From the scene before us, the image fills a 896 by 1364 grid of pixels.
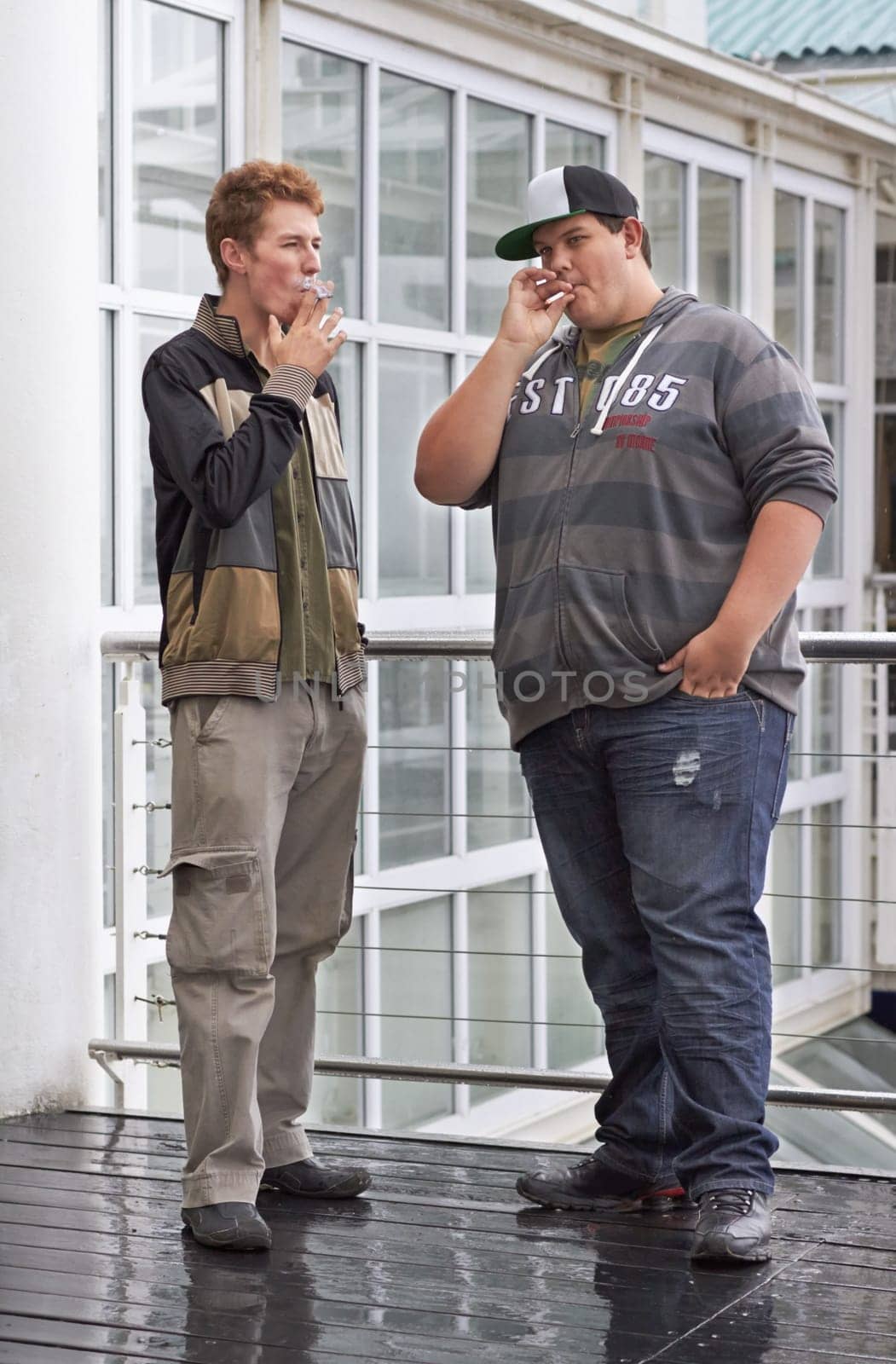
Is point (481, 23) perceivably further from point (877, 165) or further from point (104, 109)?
point (877, 165)

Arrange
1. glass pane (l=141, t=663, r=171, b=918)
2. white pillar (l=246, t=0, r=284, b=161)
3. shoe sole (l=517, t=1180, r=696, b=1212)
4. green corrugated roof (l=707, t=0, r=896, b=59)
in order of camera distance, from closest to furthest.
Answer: shoe sole (l=517, t=1180, r=696, b=1212) → glass pane (l=141, t=663, r=171, b=918) → white pillar (l=246, t=0, r=284, b=161) → green corrugated roof (l=707, t=0, r=896, b=59)

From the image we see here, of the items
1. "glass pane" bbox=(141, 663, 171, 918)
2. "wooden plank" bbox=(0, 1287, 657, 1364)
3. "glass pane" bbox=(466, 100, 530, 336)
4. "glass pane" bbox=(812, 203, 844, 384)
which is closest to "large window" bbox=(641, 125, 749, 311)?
"glass pane" bbox=(466, 100, 530, 336)

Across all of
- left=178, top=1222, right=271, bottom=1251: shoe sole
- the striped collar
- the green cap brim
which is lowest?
left=178, top=1222, right=271, bottom=1251: shoe sole

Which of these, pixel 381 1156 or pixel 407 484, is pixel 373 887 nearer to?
pixel 381 1156

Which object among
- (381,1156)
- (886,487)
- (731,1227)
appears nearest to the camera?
(731,1227)

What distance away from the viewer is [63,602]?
3.46 m

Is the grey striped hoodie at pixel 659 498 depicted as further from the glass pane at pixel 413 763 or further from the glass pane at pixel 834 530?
the glass pane at pixel 834 530

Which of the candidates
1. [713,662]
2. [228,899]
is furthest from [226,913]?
[713,662]

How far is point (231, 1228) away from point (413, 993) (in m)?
5.75

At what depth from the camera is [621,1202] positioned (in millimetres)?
2766

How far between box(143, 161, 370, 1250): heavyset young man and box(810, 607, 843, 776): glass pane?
33.3 ft

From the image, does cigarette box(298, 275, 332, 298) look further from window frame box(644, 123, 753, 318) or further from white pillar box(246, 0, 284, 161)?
window frame box(644, 123, 753, 318)

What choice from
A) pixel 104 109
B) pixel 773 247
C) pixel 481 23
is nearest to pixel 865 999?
pixel 773 247

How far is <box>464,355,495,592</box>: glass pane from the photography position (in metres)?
8.95
